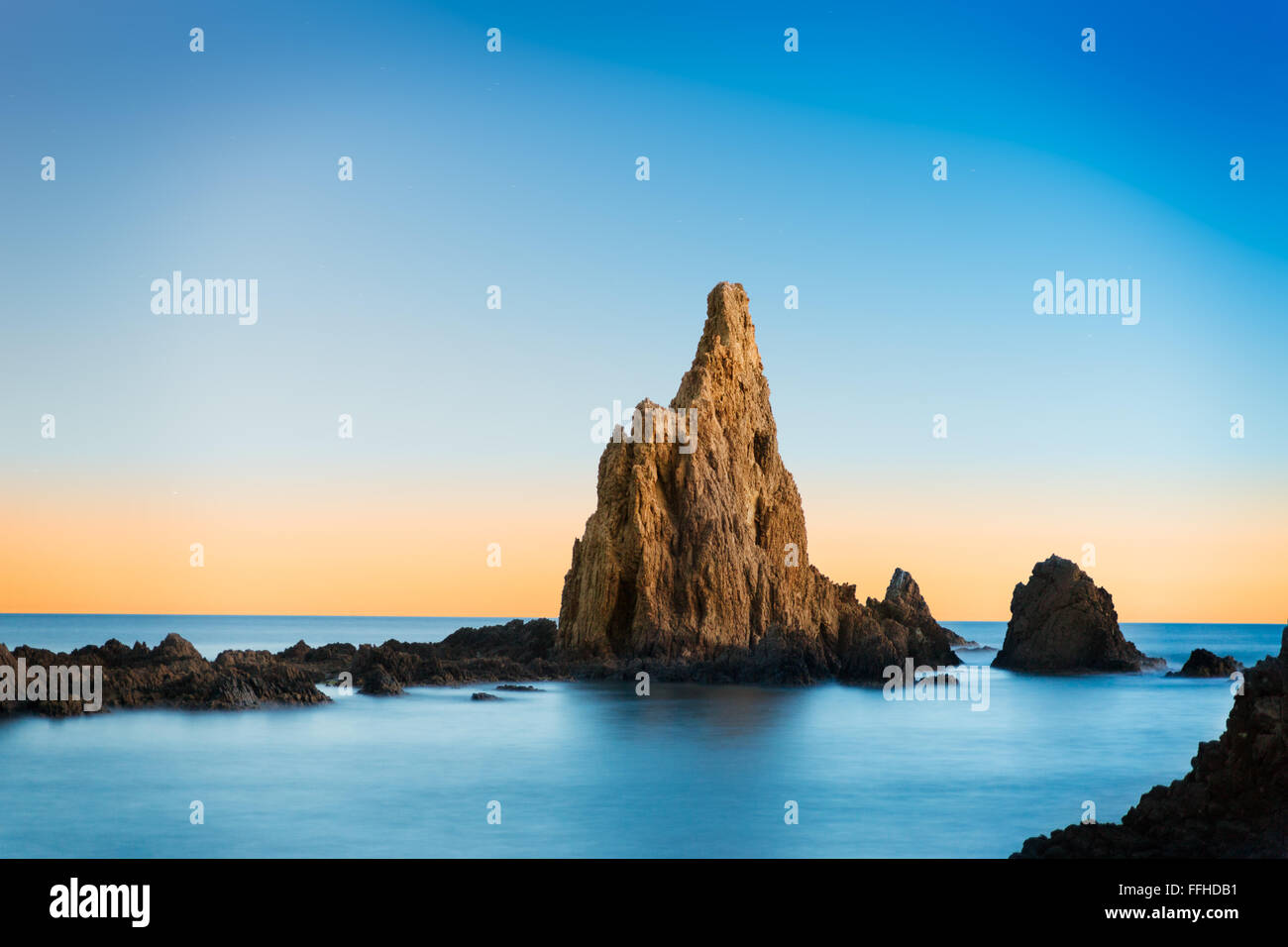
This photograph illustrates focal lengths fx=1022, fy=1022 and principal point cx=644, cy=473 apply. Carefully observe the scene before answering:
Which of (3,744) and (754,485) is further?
(754,485)

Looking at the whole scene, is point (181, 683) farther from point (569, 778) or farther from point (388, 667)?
point (569, 778)

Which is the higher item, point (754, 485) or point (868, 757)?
point (754, 485)

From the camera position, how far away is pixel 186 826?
16.6m

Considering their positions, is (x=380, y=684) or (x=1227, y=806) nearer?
(x=1227, y=806)

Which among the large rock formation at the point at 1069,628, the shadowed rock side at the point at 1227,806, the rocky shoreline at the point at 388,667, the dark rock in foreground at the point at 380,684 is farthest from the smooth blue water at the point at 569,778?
the large rock formation at the point at 1069,628

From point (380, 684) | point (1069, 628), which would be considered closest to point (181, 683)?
point (380, 684)

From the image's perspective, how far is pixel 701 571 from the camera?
159ft

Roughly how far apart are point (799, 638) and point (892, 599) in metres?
44.1

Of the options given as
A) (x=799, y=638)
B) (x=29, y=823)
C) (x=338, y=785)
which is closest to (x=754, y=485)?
(x=799, y=638)

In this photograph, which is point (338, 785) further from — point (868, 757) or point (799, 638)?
point (799, 638)

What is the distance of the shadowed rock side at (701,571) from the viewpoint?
4725 centimetres

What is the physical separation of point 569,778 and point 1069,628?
144 ft

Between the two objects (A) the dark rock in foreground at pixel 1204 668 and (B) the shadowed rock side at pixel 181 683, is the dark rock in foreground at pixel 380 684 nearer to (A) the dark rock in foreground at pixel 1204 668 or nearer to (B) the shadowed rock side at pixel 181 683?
(B) the shadowed rock side at pixel 181 683

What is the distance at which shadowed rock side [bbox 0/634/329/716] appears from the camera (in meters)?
28.3
